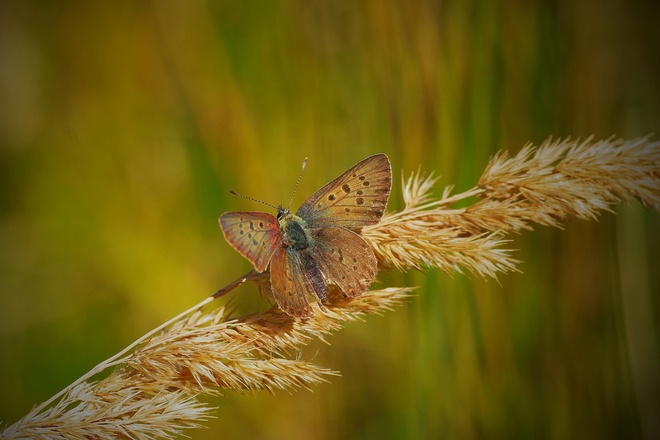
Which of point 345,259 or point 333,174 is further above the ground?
point 333,174

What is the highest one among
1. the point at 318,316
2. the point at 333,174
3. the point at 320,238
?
the point at 333,174

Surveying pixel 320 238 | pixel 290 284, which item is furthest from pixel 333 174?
pixel 290 284

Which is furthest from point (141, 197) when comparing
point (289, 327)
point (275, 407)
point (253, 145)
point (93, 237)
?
point (289, 327)

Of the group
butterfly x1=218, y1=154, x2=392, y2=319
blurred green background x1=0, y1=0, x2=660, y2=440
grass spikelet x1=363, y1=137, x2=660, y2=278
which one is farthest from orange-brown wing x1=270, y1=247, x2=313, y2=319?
blurred green background x1=0, y1=0, x2=660, y2=440

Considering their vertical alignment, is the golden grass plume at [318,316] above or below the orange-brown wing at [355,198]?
below

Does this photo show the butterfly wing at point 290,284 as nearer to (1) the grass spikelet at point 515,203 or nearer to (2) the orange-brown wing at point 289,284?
(2) the orange-brown wing at point 289,284

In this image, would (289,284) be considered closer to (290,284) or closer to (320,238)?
(290,284)

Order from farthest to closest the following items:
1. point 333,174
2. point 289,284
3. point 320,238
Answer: point 333,174 < point 320,238 < point 289,284

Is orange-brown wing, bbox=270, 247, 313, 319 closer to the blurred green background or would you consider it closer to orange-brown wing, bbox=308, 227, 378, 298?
orange-brown wing, bbox=308, 227, 378, 298

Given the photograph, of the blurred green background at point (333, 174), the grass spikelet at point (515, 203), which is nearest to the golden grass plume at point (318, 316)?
the grass spikelet at point (515, 203)
